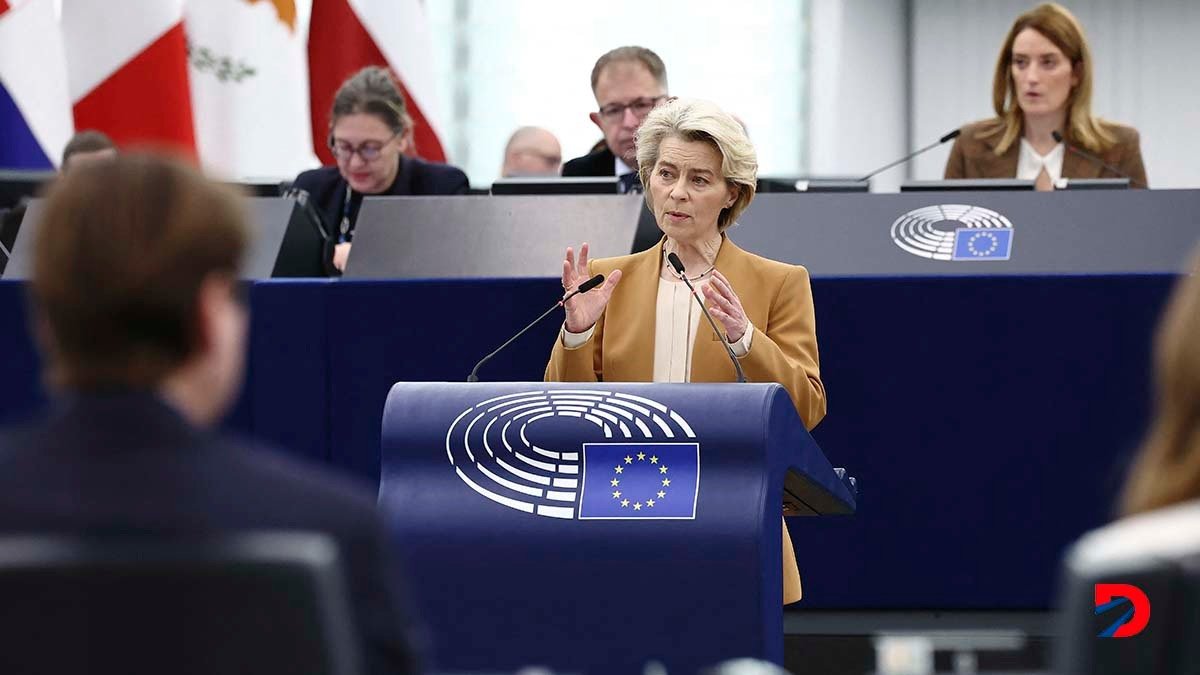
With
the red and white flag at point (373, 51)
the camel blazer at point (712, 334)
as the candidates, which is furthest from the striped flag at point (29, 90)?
the camel blazer at point (712, 334)

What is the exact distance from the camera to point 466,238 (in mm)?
3756

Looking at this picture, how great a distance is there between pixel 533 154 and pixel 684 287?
3.26 metres

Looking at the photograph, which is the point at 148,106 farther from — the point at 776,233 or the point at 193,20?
the point at 776,233

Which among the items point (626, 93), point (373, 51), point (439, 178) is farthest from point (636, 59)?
point (373, 51)

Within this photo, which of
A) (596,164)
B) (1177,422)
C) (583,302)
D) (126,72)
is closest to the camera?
(1177,422)

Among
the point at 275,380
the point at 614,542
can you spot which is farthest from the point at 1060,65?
the point at 614,542

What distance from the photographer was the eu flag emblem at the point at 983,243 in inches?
146

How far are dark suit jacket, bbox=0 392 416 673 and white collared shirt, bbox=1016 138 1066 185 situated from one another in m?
3.41

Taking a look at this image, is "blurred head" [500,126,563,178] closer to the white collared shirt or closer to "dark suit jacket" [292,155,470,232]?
"dark suit jacket" [292,155,470,232]

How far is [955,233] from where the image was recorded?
12.3ft

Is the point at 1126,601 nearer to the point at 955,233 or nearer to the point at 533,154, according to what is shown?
the point at 955,233

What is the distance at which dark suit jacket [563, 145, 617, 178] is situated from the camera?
184 inches

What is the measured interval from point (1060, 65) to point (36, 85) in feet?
11.3

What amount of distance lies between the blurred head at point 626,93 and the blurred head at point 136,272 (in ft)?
11.0
